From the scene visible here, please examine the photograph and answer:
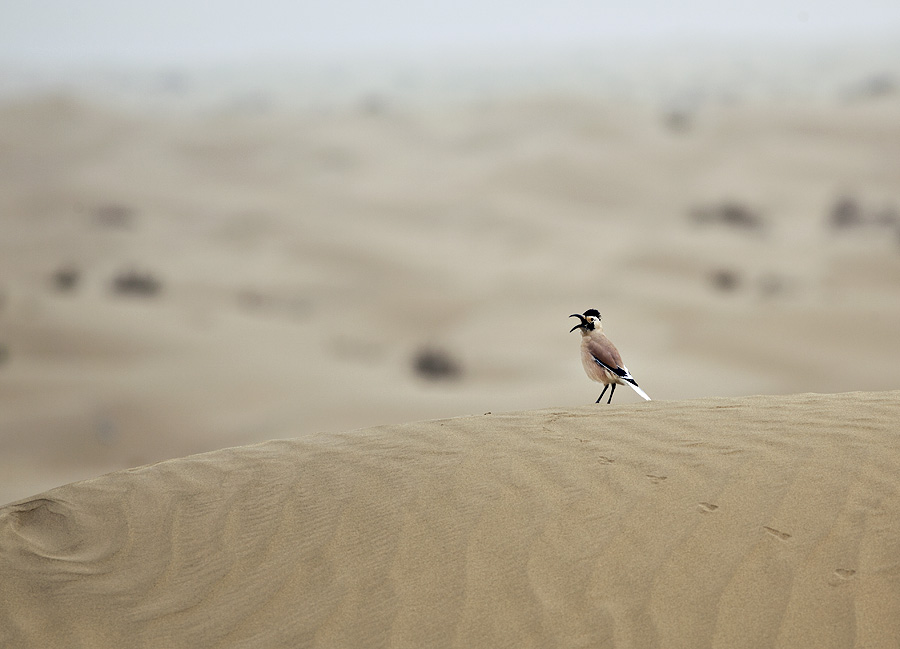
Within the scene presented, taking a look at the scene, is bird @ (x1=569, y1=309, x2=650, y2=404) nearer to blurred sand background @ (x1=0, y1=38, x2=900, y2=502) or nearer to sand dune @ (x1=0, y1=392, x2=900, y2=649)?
sand dune @ (x1=0, y1=392, x2=900, y2=649)

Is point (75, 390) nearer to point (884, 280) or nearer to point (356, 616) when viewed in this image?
point (356, 616)

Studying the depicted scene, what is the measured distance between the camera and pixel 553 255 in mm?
20984

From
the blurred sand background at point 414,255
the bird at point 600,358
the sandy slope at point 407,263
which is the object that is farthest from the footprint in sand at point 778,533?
the blurred sand background at point 414,255

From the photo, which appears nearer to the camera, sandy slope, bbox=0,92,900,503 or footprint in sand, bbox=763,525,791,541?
footprint in sand, bbox=763,525,791,541

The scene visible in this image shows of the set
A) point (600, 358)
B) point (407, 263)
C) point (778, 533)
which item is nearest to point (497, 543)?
point (778, 533)

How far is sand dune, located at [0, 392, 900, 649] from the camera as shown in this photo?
10.4ft

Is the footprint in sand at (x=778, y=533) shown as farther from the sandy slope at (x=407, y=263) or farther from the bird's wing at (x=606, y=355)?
the sandy slope at (x=407, y=263)

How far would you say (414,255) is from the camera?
20.9 metres

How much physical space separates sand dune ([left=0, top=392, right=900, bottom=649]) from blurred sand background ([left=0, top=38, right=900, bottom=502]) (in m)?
6.51

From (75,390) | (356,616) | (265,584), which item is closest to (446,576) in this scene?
(356,616)

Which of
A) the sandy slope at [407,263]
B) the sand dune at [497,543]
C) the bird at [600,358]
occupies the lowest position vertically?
the sand dune at [497,543]

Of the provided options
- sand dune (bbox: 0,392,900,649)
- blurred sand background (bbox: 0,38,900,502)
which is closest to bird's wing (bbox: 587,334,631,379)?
sand dune (bbox: 0,392,900,649)

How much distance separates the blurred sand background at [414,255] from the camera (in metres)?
13.8

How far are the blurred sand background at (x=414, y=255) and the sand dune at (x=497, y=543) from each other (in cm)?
651
